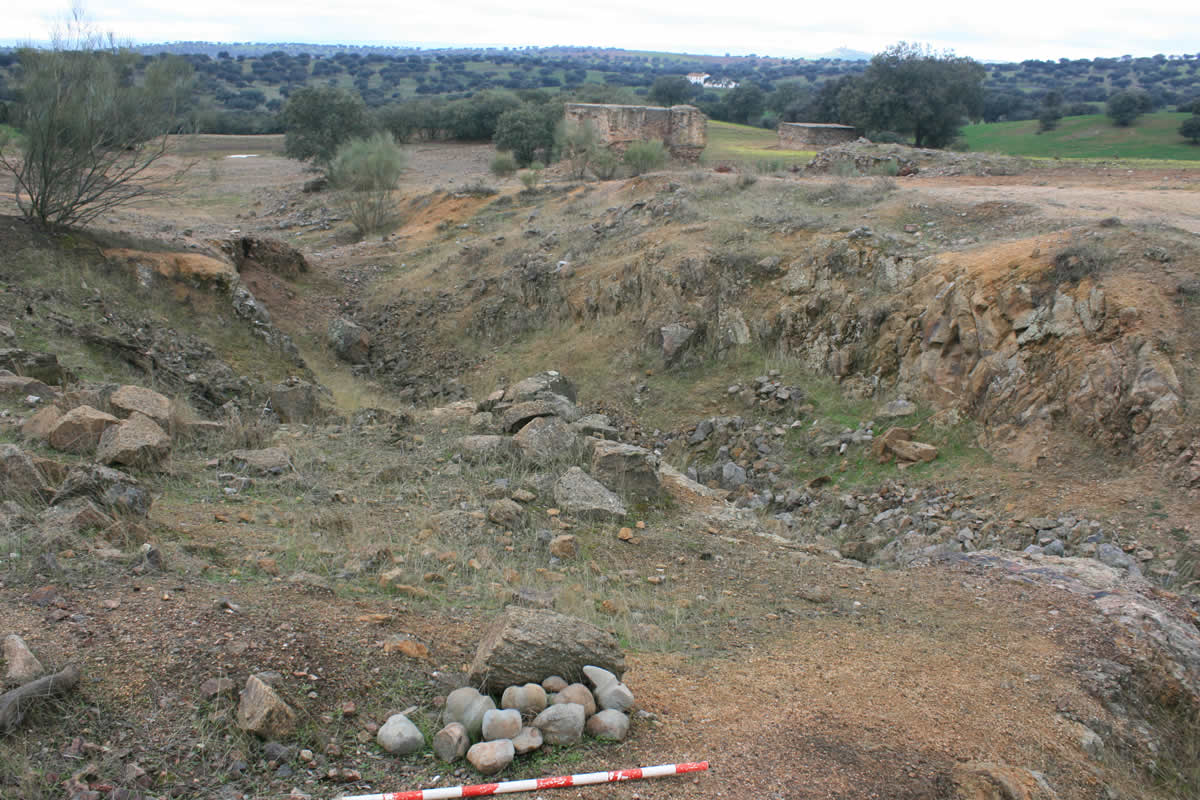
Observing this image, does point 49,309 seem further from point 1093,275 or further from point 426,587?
point 1093,275

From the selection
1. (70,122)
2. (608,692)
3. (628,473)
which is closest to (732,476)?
(628,473)

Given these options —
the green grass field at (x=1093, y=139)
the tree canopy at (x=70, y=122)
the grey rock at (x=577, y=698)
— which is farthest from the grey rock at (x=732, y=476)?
the green grass field at (x=1093, y=139)

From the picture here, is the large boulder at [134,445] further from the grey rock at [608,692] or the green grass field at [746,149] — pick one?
the green grass field at [746,149]

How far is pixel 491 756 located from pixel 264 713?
83 cm

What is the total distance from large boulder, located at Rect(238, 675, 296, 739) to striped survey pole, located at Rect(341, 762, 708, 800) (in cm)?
44

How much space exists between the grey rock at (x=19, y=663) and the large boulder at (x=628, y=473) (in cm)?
472

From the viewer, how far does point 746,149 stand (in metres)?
32.3

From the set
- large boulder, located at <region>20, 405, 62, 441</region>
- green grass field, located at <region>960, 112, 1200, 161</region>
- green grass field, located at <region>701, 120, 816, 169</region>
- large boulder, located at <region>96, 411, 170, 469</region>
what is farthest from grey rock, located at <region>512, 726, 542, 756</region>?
green grass field, located at <region>960, 112, 1200, 161</region>

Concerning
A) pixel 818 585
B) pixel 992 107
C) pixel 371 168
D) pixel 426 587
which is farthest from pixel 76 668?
pixel 992 107

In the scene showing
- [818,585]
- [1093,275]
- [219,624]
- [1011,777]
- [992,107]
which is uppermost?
[992,107]

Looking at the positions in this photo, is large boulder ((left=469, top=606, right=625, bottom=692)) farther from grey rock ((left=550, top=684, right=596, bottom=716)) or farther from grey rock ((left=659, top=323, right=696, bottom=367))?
grey rock ((left=659, top=323, right=696, bottom=367))

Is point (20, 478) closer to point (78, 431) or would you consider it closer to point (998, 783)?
point (78, 431)

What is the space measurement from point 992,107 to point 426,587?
59.4 metres

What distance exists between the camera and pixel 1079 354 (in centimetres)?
816
